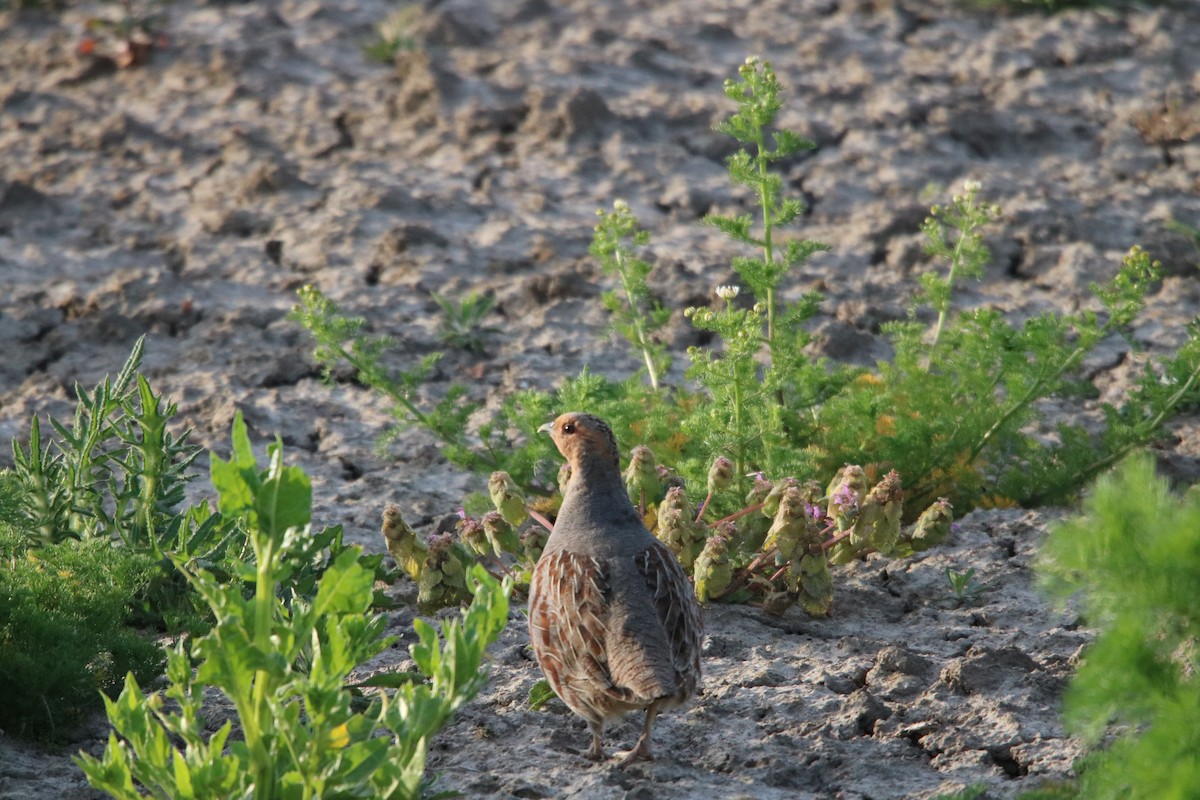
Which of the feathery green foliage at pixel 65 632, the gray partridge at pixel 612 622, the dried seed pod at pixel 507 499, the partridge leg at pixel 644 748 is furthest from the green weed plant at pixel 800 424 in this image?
the feathery green foliage at pixel 65 632

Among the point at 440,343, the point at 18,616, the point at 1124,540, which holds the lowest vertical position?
the point at 440,343

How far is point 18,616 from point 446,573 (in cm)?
134

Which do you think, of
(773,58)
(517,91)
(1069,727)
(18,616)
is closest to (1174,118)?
(773,58)

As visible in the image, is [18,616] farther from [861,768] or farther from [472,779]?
[861,768]

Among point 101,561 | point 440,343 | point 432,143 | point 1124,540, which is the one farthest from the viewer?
point 432,143

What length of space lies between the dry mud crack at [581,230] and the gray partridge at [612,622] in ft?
0.72

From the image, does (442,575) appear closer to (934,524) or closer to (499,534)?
(499,534)

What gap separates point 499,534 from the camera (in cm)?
448

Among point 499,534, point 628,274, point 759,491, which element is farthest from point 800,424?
point 499,534

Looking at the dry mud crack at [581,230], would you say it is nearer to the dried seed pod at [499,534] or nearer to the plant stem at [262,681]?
the dried seed pod at [499,534]

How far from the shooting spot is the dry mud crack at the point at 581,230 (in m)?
3.89

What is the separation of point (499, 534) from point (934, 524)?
5.01ft

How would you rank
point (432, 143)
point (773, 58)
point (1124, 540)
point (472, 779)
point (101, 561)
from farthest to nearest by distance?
point (773, 58)
point (432, 143)
point (101, 561)
point (472, 779)
point (1124, 540)

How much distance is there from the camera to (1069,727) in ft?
8.98
